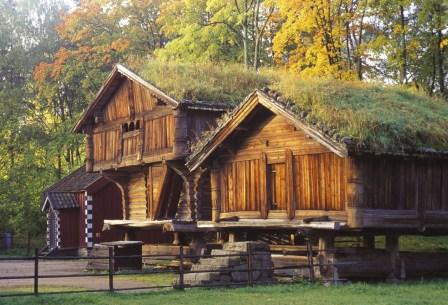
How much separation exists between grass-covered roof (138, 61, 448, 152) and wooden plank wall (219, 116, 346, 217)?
1011mm

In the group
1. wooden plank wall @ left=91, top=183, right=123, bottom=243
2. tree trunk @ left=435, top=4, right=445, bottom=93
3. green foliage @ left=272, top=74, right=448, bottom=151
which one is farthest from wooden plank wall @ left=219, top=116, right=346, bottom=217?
wooden plank wall @ left=91, top=183, right=123, bottom=243

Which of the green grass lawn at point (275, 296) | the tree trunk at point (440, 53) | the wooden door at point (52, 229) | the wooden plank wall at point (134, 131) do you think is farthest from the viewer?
the wooden door at point (52, 229)

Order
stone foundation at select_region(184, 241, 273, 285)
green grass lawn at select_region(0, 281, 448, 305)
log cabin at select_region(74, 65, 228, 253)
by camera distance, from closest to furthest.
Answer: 1. green grass lawn at select_region(0, 281, 448, 305)
2. stone foundation at select_region(184, 241, 273, 285)
3. log cabin at select_region(74, 65, 228, 253)

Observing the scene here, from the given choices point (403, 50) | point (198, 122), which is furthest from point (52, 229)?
point (403, 50)

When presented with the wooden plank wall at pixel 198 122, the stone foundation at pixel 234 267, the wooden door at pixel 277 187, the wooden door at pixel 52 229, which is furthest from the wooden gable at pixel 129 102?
the wooden door at pixel 52 229

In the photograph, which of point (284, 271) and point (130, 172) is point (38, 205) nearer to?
point (130, 172)

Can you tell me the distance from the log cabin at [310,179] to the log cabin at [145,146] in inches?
115

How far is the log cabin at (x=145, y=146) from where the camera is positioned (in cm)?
2816

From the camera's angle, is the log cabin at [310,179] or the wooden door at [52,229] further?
the wooden door at [52,229]

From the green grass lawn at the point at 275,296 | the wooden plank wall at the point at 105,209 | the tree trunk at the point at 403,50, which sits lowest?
the green grass lawn at the point at 275,296

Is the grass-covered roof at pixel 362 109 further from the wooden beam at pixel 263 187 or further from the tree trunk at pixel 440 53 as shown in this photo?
the tree trunk at pixel 440 53

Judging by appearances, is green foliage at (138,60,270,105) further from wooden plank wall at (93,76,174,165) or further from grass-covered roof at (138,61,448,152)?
wooden plank wall at (93,76,174,165)

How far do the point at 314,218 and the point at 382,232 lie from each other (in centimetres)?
260

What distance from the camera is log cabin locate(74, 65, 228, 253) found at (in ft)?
92.4
